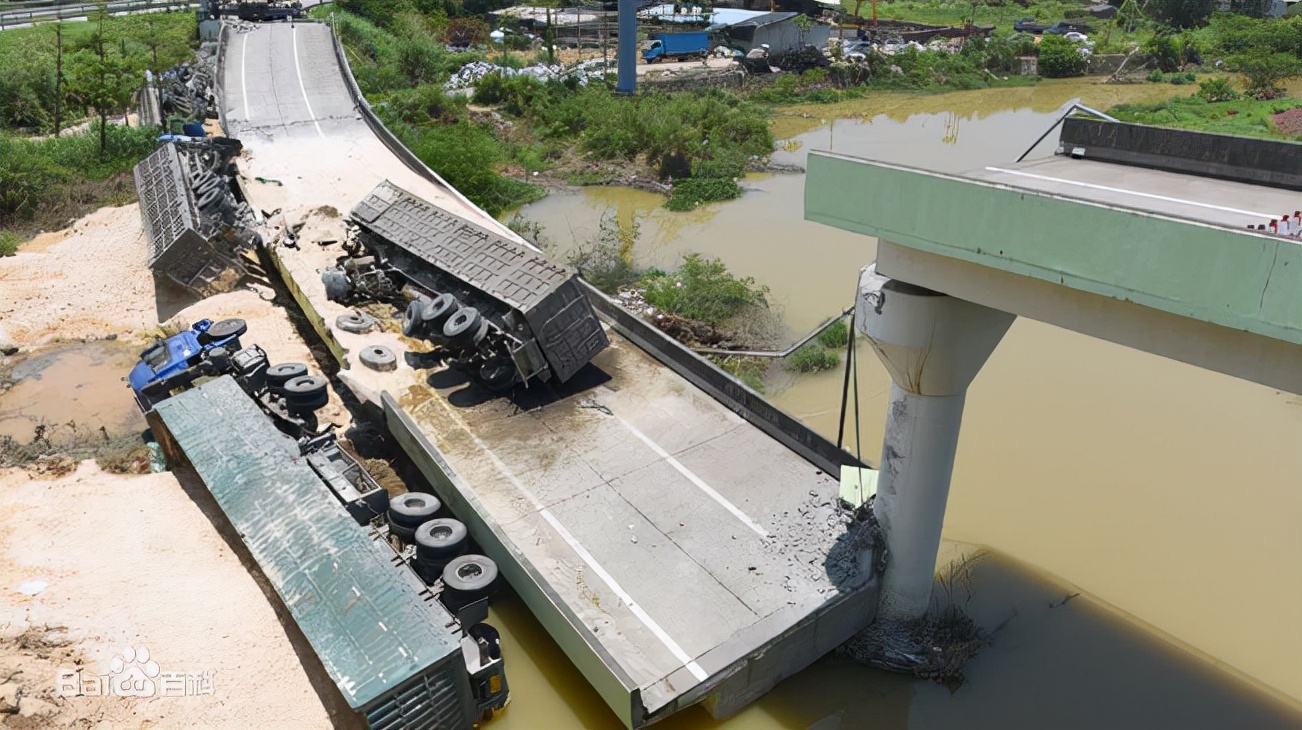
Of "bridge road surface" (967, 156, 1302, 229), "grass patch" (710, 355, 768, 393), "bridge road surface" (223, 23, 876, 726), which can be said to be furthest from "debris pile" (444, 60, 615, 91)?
"bridge road surface" (967, 156, 1302, 229)

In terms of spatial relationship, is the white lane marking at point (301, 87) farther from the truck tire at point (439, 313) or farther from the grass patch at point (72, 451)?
the truck tire at point (439, 313)

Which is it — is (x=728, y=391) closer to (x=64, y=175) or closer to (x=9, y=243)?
(x=9, y=243)

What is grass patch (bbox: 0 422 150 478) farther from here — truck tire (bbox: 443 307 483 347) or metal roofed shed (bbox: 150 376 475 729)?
truck tire (bbox: 443 307 483 347)

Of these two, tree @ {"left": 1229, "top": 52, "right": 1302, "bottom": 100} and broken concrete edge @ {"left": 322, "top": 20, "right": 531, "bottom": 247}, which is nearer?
broken concrete edge @ {"left": 322, "top": 20, "right": 531, "bottom": 247}

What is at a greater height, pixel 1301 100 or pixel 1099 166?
pixel 1099 166

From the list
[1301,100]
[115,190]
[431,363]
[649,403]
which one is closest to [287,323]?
[431,363]

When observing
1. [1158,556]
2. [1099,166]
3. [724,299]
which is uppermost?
[1099,166]

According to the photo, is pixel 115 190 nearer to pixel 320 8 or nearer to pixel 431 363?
pixel 431 363
